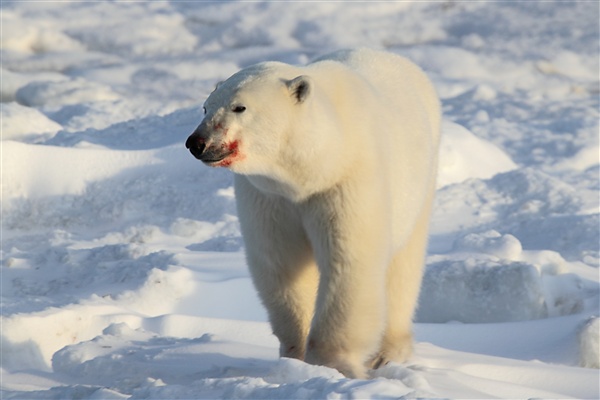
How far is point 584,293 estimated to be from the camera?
4703 mm

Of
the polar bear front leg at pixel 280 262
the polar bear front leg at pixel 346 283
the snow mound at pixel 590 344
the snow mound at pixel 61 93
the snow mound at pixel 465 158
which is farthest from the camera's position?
the snow mound at pixel 61 93

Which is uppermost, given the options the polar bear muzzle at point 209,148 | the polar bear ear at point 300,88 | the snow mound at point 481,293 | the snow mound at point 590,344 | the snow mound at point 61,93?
the snow mound at point 61,93

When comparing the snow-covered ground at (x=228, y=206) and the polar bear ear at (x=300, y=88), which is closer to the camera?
the polar bear ear at (x=300, y=88)

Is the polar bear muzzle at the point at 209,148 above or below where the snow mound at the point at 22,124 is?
below

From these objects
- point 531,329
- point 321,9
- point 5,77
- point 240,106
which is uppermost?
point 321,9

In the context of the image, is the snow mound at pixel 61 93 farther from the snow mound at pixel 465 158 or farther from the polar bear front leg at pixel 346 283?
the polar bear front leg at pixel 346 283

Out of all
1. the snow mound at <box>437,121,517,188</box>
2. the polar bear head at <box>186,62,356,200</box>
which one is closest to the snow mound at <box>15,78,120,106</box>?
the snow mound at <box>437,121,517,188</box>

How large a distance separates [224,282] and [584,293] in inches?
64.1

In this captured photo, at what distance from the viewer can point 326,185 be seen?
2887mm

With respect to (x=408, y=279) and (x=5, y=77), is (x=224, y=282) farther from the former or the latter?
(x=5, y=77)

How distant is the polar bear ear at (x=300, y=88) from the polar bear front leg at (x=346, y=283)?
0.32 metres

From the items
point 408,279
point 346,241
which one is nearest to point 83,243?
point 408,279

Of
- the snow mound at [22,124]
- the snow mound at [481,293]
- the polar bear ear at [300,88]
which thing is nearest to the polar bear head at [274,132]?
the polar bear ear at [300,88]

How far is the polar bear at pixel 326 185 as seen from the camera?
8.98ft
